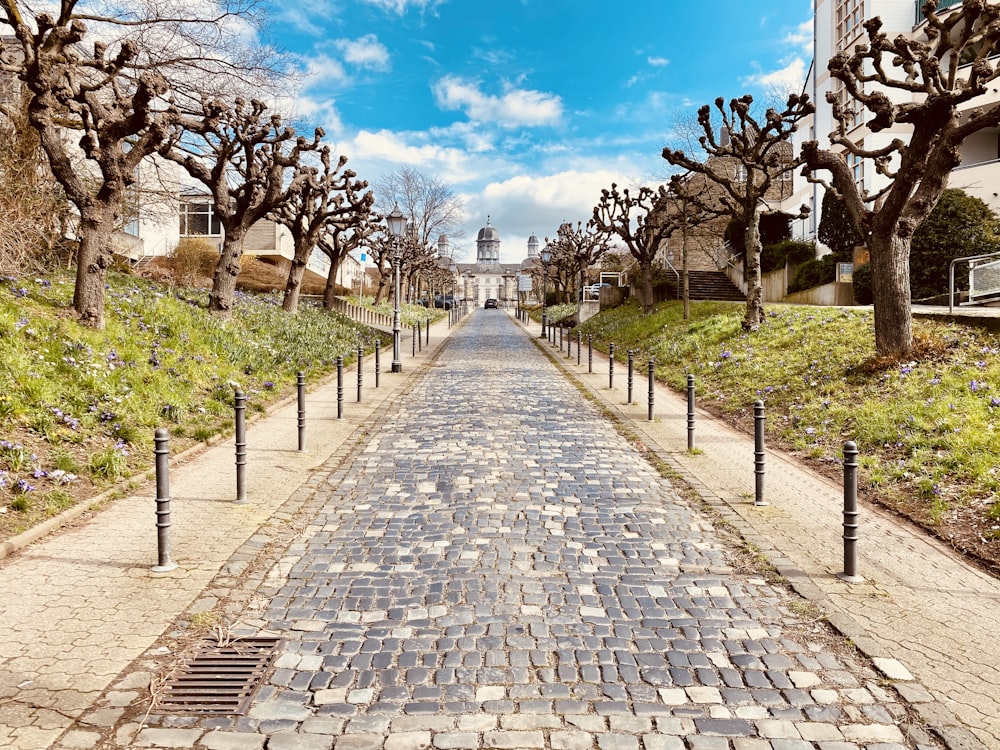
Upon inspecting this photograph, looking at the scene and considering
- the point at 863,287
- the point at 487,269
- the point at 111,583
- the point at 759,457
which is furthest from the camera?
the point at 487,269

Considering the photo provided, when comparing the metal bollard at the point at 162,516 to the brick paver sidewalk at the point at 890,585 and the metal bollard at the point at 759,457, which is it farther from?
the metal bollard at the point at 759,457

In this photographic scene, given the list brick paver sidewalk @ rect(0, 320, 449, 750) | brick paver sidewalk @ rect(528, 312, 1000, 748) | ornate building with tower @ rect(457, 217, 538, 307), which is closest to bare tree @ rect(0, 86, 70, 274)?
brick paver sidewalk @ rect(0, 320, 449, 750)

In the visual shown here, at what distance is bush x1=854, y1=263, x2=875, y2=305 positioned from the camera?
23.2m

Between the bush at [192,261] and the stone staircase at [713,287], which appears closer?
the bush at [192,261]

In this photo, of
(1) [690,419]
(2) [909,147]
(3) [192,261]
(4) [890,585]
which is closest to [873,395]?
(1) [690,419]

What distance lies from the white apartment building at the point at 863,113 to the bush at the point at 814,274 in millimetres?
4661

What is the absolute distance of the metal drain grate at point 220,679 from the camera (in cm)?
358

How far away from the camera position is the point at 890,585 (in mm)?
5227

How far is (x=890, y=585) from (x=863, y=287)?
20.5 meters

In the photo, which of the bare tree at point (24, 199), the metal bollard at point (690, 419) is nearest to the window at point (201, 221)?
the bare tree at point (24, 199)

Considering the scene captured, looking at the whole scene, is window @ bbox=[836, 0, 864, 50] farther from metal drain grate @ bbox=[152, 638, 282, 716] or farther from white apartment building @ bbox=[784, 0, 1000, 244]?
metal drain grate @ bbox=[152, 638, 282, 716]

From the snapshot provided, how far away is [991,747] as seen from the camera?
324 centimetres

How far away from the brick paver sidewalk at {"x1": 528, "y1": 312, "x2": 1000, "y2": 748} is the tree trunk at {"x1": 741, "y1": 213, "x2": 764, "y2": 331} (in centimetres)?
1037

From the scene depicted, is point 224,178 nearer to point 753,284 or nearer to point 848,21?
point 753,284
